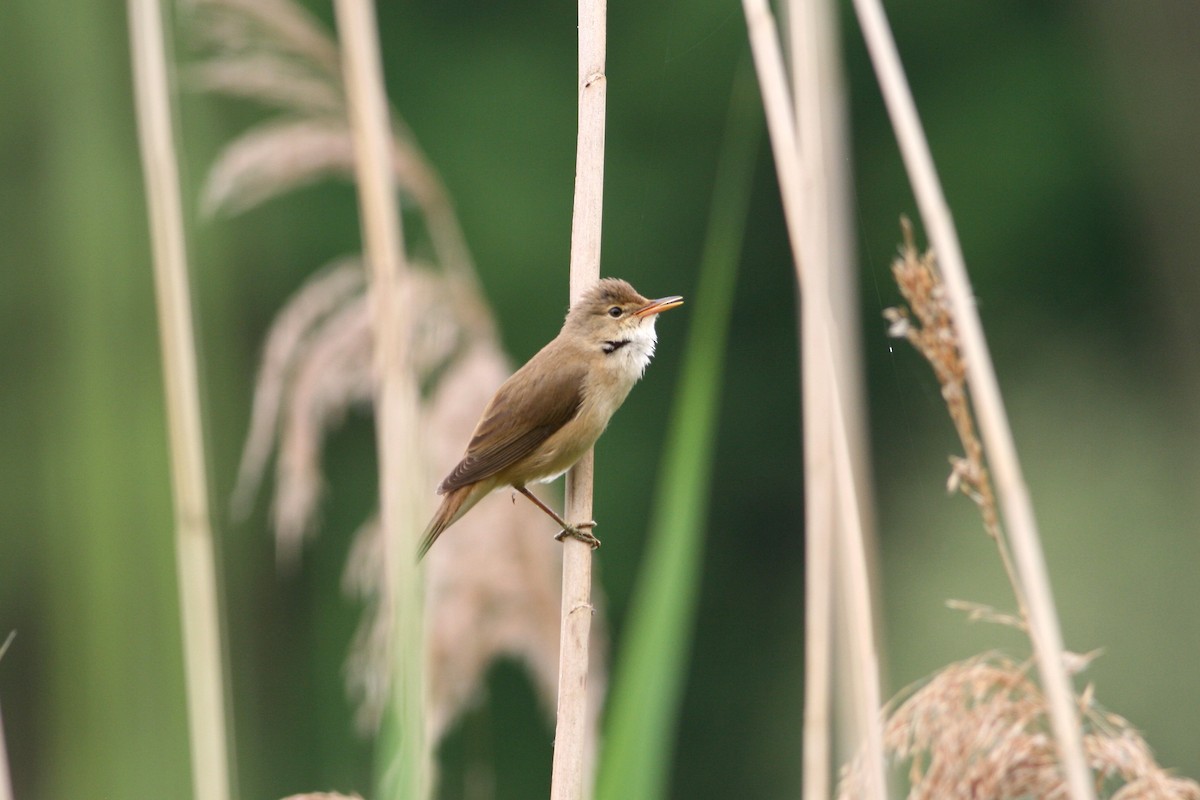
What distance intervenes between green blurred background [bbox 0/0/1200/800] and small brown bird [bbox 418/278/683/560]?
18.9ft

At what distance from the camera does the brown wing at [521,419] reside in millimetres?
3051

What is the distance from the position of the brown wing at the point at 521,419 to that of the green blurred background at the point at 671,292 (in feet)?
19.2

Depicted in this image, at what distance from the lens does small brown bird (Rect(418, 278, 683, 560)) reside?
3.04 metres

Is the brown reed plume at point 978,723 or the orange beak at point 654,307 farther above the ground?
the orange beak at point 654,307

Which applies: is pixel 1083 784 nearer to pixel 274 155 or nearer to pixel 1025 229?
pixel 274 155

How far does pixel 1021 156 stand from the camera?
11.3 m

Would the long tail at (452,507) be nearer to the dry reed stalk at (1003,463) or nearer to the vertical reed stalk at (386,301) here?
the vertical reed stalk at (386,301)

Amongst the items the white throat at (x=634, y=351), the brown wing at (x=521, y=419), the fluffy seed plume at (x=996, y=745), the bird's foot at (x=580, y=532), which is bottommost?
the fluffy seed plume at (x=996, y=745)

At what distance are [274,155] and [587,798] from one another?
6.24 feet

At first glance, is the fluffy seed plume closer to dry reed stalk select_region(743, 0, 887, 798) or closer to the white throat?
dry reed stalk select_region(743, 0, 887, 798)

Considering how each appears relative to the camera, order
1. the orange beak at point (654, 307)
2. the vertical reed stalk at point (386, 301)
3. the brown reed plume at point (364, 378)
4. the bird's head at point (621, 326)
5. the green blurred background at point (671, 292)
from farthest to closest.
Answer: the green blurred background at point (671, 292) → the brown reed plume at point (364, 378) → the bird's head at point (621, 326) → the orange beak at point (654, 307) → the vertical reed stalk at point (386, 301)

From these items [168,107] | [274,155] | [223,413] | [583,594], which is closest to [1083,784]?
[583,594]

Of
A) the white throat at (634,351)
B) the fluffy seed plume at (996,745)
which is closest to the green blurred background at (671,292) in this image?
the white throat at (634,351)

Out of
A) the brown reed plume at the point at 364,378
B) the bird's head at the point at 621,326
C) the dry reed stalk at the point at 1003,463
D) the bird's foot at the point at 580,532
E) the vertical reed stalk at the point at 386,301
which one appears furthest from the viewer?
the brown reed plume at the point at 364,378
